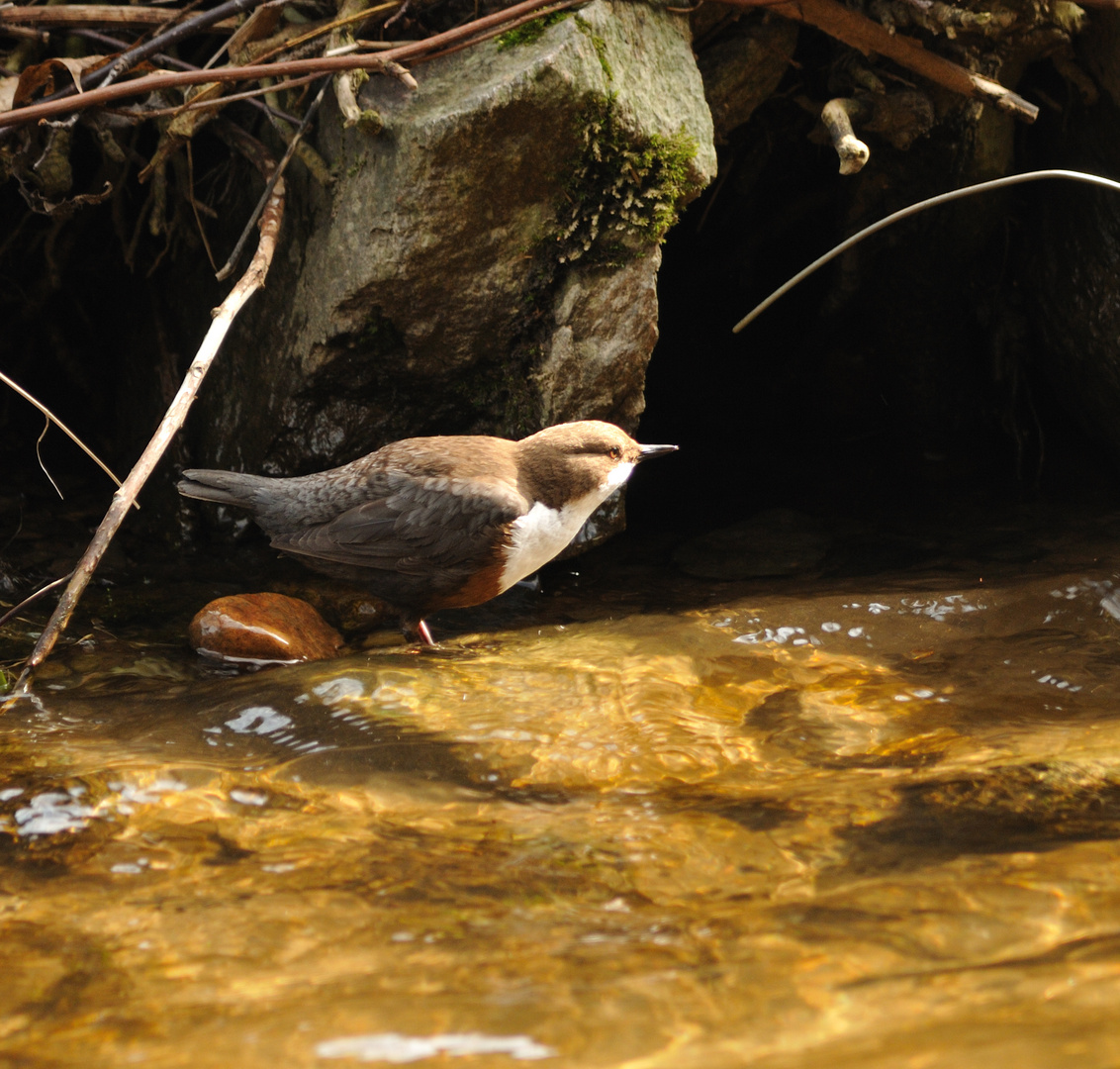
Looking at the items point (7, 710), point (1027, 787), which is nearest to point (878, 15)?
point (1027, 787)

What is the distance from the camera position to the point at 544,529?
12.0 feet

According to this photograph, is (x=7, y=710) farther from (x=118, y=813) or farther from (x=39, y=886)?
(x=39, y=886)

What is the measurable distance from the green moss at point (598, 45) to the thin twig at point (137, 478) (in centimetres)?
141

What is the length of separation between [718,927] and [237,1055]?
2.68 feet

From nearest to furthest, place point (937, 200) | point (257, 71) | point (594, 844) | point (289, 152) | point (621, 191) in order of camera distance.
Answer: point (594, 844) < point (937, 200) < point (257, 71) < point (621, 191) < point (289, 152)

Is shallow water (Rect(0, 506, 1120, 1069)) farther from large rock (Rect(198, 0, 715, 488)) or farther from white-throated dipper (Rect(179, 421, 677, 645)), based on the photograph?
large rock (Rect(198, 0, 715, 488))

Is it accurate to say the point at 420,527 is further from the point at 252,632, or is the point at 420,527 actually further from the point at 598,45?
the point at 598,45

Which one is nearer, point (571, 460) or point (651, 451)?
point (571, 460)

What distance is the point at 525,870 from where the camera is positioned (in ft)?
6.57

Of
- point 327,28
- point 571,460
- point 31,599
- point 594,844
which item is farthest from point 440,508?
point 327,28

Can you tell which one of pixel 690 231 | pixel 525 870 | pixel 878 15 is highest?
pixel 878 15

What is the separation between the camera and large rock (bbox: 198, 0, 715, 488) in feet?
11.7

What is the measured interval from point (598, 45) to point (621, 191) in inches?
20.2

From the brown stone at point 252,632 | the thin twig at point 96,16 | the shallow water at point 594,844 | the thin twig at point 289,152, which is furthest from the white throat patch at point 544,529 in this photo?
the thin twig at point 96,16
